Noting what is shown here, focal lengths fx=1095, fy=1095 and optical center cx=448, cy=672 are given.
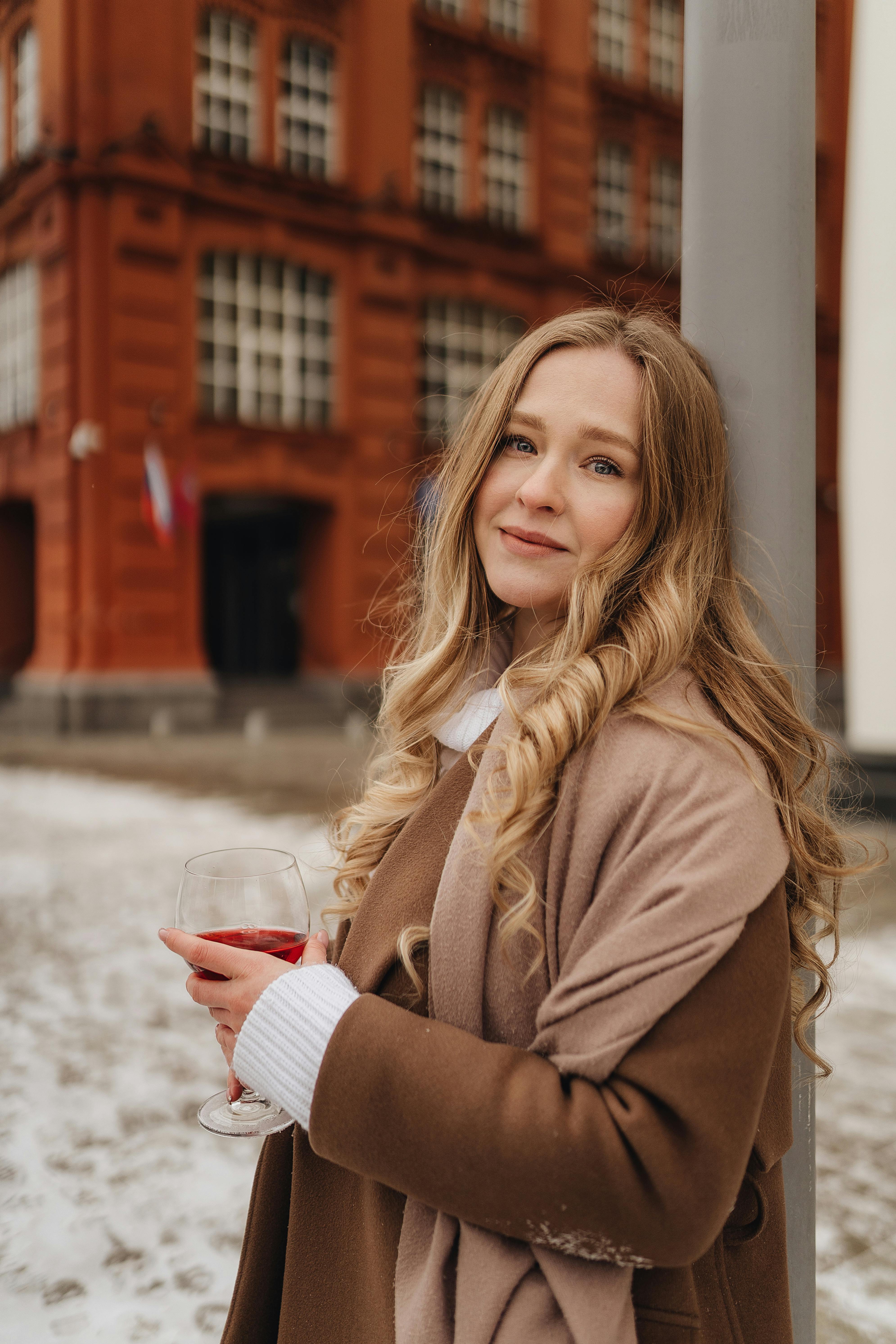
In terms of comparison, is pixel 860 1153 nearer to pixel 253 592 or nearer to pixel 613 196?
pixel 253 592

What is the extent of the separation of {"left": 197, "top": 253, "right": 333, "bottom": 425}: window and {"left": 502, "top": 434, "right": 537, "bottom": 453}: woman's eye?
16.4 m

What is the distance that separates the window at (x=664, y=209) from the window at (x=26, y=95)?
11.7 meters

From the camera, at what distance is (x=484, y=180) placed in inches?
786

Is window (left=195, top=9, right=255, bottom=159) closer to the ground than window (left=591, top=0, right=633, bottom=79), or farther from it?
closer to the ground

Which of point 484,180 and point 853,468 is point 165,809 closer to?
point 853,468

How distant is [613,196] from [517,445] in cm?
2233

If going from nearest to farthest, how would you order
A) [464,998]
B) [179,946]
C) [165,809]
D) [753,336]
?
[464,998]
[179,946]
[753,336]
[165,809]

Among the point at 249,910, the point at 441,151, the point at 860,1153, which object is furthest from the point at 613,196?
the point at 249,910

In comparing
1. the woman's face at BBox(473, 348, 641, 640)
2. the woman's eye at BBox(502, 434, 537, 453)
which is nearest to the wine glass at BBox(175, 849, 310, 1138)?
the woman's face at BBox(473, 348, 641, 640)

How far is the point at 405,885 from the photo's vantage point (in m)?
1.32


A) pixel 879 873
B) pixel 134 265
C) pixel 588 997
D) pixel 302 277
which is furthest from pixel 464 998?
pixel 302 277

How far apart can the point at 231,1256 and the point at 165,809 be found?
6.87m

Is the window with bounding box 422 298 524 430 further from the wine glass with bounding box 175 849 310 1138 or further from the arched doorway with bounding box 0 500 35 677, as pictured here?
the wine glass with bounding box 175 849 310 1138

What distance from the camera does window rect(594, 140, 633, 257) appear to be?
2136 cm
